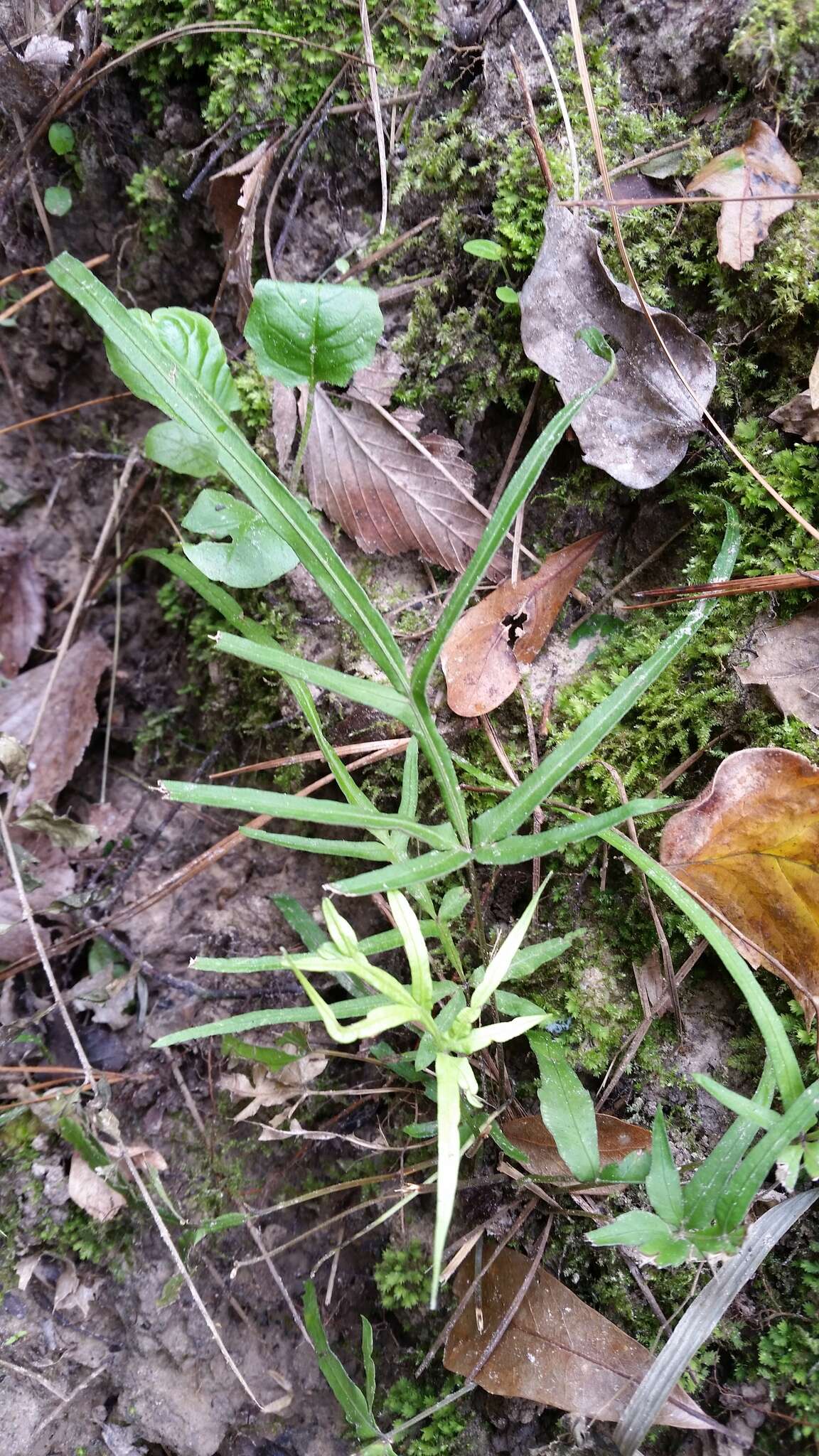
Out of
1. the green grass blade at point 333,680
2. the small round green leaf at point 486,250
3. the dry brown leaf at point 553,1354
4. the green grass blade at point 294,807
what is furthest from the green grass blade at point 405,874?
the small round green leaf at point 486,250

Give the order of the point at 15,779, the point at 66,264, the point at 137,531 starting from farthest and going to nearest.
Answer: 1. the point at 137,531
2. the point at 15,779
3. the point at 66,264

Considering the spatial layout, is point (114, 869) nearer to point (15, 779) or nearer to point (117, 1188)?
point (15, 779)

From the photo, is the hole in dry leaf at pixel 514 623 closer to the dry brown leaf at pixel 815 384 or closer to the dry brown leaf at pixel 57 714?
the dry brown leaf at pixel 815 384

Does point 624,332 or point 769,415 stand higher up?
point 624,332

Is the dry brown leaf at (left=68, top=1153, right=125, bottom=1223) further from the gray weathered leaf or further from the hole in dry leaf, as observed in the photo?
the gray weathered leaf

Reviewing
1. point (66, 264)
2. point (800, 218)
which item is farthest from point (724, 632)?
point (66, 264)
